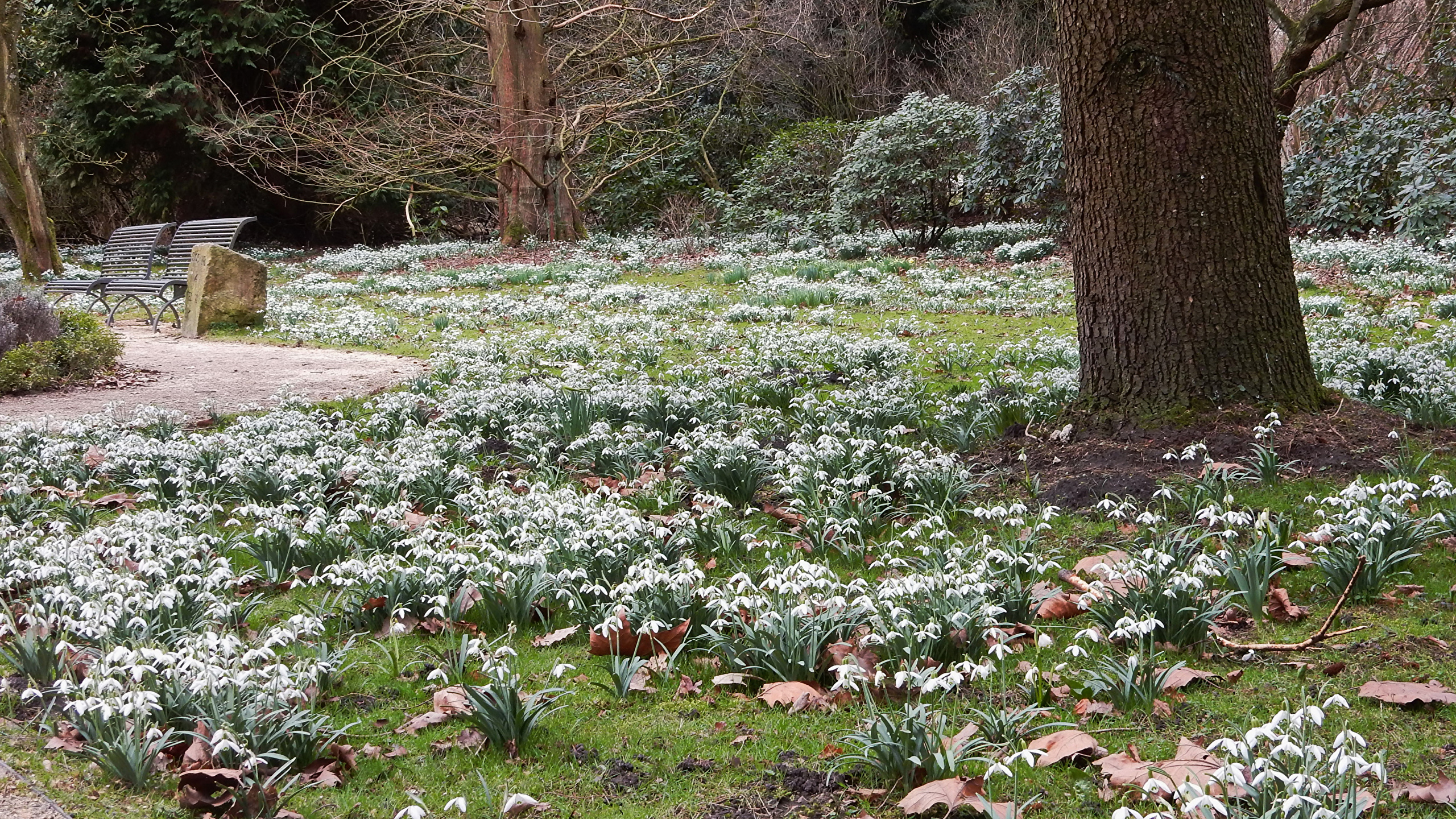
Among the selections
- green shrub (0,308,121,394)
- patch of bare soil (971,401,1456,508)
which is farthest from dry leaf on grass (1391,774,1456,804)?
green shrub (0,308,121,394)

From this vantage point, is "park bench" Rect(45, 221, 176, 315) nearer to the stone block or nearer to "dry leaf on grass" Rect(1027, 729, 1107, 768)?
the stone block

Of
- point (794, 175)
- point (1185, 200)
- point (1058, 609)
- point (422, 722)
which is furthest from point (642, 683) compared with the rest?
point (794, 175)

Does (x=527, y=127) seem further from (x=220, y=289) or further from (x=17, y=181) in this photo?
Result: (x=220, y=289)

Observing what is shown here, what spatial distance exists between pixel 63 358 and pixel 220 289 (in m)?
3.75

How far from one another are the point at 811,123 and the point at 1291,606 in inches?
893

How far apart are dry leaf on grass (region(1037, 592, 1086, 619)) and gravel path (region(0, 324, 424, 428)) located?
19.6 feet

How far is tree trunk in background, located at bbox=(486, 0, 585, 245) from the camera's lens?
21.2 m

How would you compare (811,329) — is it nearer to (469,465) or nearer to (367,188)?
(469,465)

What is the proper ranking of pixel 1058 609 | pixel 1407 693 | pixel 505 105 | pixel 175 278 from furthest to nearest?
pixel 505 105, pixel 175 278, pixel 1058 609, pixel 1407 693

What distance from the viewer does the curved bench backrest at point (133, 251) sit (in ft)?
49.4

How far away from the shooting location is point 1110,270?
4969 millimetres

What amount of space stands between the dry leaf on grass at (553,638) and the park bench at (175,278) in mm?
11335

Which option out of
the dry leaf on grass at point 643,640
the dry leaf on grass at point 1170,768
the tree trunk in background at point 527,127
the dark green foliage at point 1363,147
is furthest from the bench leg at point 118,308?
the dark green foliage at point 1363,147

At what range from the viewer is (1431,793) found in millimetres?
2248
